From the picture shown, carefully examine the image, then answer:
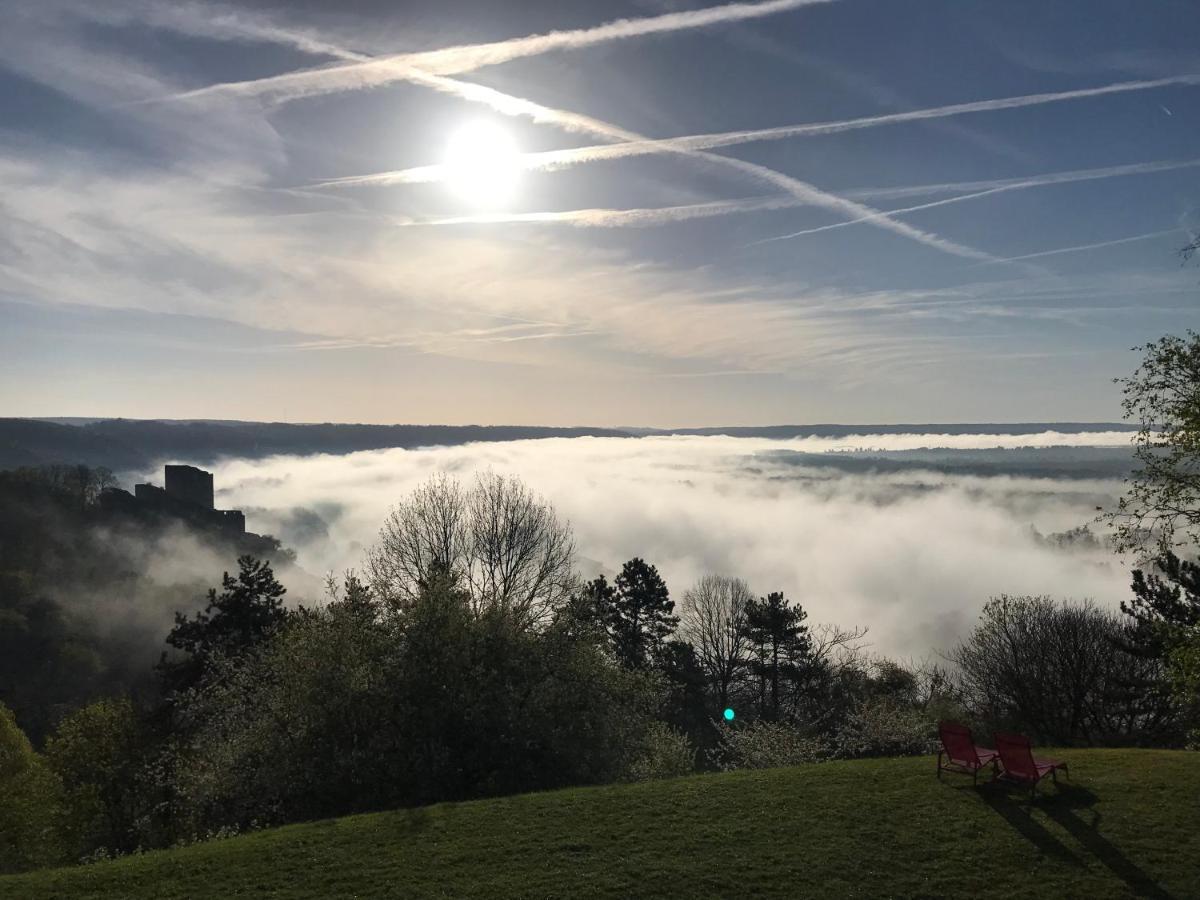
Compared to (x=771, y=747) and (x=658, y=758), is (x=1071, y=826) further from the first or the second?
(x=771, y=747)

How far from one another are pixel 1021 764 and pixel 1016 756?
19cm

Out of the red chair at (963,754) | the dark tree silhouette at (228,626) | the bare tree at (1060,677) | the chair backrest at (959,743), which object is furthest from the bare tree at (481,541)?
the bare tree at (1060,677)

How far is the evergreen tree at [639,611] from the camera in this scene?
2566 inches

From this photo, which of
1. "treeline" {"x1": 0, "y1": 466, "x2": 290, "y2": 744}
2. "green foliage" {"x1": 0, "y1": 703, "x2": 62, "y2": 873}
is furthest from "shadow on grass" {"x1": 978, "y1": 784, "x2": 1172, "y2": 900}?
"treeline" {"x1": 0, "y1": 466, "x2": 290, "y2": 744}

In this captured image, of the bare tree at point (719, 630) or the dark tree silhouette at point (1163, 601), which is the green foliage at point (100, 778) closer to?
the bare tree at point (719, 630)

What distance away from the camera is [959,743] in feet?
57.5

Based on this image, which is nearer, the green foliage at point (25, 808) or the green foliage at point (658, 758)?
the green foliage at point (658, 758)

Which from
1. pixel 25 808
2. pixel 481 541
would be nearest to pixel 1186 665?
pixel 481 541

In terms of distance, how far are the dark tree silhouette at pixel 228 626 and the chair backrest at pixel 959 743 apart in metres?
33.5

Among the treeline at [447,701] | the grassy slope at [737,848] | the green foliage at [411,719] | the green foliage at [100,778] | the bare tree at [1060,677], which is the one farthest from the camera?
the bare tree at [1060,677]

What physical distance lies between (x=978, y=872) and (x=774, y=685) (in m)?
54.8

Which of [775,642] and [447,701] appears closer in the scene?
[447,701]

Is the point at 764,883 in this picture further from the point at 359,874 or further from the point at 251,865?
the point at 251,865

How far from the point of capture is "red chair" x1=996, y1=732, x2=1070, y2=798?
53.0 ft
